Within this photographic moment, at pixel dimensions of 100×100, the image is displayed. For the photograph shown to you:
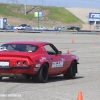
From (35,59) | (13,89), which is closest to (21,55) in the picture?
(35,59)

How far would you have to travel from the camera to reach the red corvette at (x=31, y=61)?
13523 mm

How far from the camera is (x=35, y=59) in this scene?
537 inches

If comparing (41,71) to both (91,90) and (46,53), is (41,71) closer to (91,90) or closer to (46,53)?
(46,53)

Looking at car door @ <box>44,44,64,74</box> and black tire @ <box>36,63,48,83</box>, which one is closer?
black tire @ <box>36,63,48,83</box>

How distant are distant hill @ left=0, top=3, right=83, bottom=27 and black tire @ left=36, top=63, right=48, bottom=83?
314ft

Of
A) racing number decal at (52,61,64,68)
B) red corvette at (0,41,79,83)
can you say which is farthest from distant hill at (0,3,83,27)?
red corvette at (0,41,79,83)

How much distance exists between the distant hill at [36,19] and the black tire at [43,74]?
314 feet

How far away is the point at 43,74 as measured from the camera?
46.4ft

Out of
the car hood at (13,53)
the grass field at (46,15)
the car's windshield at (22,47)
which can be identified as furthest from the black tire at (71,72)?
the grass field at (46,15)

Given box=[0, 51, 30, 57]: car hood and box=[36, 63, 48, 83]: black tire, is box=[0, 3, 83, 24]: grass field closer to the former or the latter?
box=[36, 63, 48, 83]: black tire

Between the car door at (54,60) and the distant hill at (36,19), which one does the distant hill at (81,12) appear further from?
the car door at (54,60)

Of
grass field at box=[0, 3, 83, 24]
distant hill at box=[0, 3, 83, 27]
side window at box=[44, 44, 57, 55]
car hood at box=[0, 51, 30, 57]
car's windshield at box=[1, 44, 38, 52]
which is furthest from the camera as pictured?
grass field at box=[0, 3, 83, 24]

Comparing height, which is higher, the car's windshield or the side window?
the car's windshield

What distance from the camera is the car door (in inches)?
574
